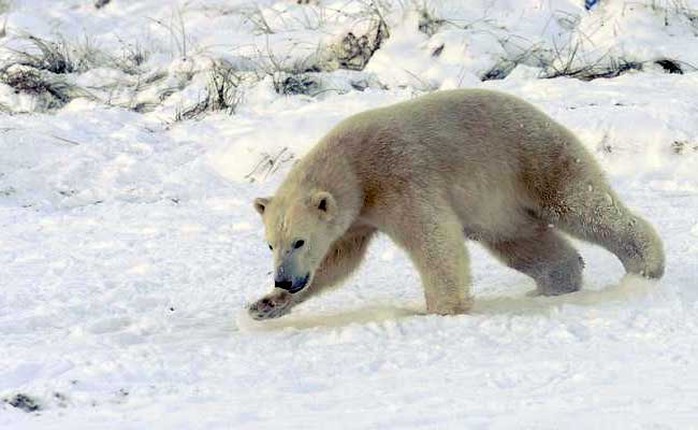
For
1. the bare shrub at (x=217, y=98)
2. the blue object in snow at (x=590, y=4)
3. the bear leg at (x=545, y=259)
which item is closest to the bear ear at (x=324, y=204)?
the bear leg at (x=545, y=259)

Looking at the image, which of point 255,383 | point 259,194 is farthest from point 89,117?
point 255,383

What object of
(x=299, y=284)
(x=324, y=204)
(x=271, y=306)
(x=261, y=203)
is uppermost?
(x=324, y=204)

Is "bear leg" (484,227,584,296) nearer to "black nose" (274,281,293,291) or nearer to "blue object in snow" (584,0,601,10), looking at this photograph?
"black nose" (274,281,293,291)

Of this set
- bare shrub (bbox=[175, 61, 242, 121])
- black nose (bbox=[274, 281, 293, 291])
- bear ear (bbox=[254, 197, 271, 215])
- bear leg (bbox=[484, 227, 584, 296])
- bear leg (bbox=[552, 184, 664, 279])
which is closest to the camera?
black nose (bbox=[274, 281, 293, 291])

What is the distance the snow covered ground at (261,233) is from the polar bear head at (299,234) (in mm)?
269

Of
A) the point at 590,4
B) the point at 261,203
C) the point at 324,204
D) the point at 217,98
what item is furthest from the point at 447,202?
the point at 590,4

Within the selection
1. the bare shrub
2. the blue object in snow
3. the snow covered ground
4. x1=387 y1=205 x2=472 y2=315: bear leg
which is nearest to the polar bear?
x1=387 y1=205 x2=472 y2=315: bear leg

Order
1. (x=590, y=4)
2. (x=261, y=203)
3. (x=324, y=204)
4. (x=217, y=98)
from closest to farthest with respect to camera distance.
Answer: (x=324, y=204) < (x=261, y=203) < (x=217, y=98) < (x=590, y=4)

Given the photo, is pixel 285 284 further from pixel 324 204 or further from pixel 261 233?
pixel 261 233

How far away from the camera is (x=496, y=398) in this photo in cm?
336

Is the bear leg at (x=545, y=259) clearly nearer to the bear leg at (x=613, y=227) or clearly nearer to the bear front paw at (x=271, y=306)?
the bear leg at (x=613, y=227)

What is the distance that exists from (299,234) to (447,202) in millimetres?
718

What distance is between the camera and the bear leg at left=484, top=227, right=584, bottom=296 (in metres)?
5.47

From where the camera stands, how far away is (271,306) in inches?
198
